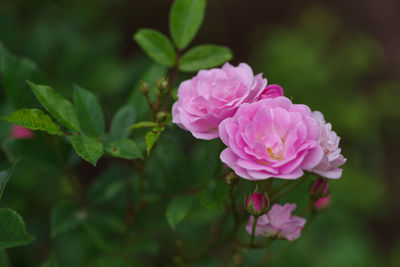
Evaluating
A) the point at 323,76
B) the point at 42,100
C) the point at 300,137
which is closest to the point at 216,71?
the point at 300,137

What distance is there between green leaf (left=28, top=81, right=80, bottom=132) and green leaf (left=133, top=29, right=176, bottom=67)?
24cm

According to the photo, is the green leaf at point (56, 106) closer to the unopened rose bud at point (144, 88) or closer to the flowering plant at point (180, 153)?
the flowering plant at point (180, 153)

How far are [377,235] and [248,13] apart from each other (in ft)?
5.90

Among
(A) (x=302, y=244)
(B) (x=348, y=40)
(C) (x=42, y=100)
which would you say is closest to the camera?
(C) (x=42, y=100)

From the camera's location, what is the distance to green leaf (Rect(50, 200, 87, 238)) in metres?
1.03

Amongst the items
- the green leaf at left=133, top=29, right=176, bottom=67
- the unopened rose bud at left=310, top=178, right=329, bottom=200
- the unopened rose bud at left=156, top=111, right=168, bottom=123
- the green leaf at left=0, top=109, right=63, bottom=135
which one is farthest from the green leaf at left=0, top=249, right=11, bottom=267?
the unopened rose bud at left=310, top=178, right=329, bottom=200

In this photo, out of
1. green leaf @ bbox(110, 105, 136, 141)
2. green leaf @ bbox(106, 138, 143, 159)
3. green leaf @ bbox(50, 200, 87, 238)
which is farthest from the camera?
green leaf @ bbox(50, 200, 87, 238)

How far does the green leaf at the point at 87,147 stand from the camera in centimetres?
75

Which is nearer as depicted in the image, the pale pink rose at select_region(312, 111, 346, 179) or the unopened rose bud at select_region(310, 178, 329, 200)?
the pale pink rose at select_region(312, 111, 346, 179)

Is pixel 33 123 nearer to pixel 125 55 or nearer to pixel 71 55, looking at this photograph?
pixel 71 55

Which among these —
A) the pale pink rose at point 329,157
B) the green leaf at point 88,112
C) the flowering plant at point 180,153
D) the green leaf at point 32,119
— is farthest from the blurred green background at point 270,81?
the pale pink rose at point 329,157

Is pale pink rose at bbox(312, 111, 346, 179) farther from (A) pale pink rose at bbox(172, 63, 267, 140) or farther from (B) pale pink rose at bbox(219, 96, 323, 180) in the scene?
(A) pale pink rose at bbox(172, 63, 267, 140)

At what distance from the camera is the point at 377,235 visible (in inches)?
106

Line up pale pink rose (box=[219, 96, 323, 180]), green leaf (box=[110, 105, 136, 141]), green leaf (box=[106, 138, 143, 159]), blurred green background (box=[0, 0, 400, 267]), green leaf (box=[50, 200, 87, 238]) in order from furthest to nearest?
blurred green background (box=[0, 0, 400, 267]) < green leaf (box=[50, 200, 87, 238]) < green leaf (box=[110, 105, 136, 141]) < green leaf (box=[106, 138, 143, 159]) < pale pink rose (box=[219, 96, 323, 180])
